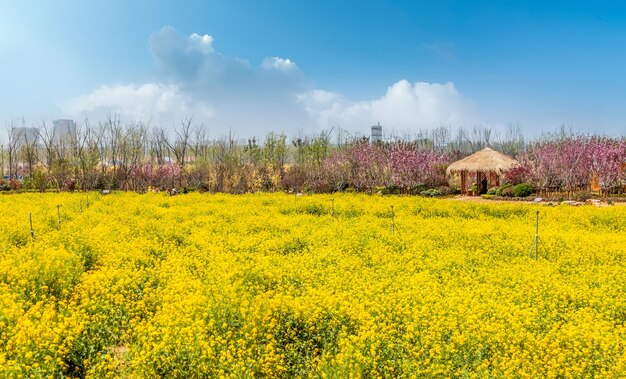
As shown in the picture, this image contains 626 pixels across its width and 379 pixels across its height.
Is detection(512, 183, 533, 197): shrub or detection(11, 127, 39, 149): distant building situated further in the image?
detection(11, 127, 39, 149): distant building

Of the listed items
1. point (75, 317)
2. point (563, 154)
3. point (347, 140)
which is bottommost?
point (75, 317)

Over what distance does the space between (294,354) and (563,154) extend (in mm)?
31412

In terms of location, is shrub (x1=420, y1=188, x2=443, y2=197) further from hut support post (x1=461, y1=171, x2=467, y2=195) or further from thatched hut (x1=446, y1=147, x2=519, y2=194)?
thatched hut (x1=446, y1=147, x2=519, y2=194)

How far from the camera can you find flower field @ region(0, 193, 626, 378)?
6.16 metres

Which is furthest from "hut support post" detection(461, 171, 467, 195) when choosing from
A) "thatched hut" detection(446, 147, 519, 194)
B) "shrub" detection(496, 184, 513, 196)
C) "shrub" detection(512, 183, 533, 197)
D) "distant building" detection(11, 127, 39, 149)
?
"distant building" detection(11, 127, 39, 149)

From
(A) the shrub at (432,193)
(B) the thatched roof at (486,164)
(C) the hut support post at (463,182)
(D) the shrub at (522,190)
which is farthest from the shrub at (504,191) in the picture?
(A) the shrub at (432,193)

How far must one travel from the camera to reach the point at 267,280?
9.85 metres

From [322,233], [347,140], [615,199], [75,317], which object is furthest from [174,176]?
[75,317]

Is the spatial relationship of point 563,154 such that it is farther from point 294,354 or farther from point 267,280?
point 294,354

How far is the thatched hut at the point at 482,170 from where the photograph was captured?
3422cm

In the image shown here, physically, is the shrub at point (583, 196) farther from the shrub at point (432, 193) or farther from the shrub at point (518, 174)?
the shrub at point (432, 193)

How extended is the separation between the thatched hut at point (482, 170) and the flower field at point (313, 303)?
19.0m

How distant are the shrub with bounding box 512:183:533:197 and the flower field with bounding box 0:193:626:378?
15.3 meters

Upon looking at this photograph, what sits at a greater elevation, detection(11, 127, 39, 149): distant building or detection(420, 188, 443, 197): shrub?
detection(11, 127, 39, 149): distant building
